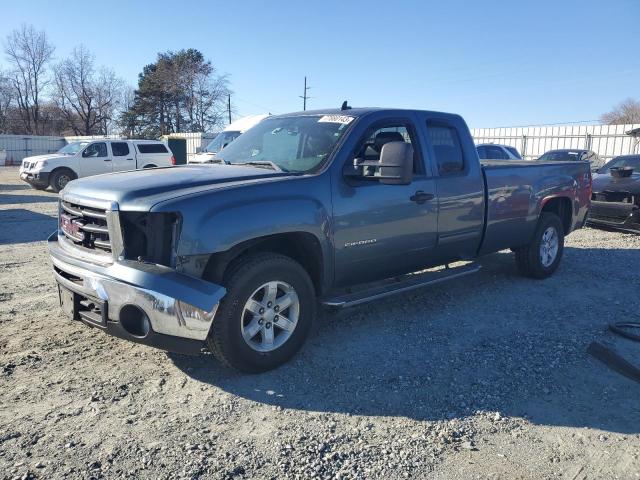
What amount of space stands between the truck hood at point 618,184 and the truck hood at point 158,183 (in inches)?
341

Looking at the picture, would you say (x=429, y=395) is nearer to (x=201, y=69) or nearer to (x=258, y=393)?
(x=258, y=393)

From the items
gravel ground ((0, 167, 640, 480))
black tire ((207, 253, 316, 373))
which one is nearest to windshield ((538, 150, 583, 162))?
gravel ground ((0, 167, 640, 480))

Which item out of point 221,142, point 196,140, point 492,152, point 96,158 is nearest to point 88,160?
point 96,158

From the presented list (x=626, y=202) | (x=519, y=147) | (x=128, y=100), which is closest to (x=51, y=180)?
(x=626, y=202)

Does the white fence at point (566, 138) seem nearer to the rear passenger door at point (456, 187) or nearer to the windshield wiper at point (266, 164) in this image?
the rear passenger door at point (456, 187)

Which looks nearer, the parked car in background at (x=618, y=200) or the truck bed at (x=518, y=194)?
the truck bed at (x=518, y=194)

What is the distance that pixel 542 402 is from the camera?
12.0 feet

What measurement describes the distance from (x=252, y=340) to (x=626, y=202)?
923cm

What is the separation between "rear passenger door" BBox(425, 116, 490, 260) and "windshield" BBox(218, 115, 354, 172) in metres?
1.13

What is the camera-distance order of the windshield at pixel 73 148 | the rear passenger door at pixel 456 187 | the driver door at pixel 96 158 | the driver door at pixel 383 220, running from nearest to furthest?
1. the driver door at pixel 383 220
2. the rear passenger door at pixel 456 187
3. the driver door at pixel 96 158
4. the windshield at pixel 73 148

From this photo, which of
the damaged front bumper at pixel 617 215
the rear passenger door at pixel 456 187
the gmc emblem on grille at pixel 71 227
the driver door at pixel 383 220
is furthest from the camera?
the damaged front bumper at pixel 617 215

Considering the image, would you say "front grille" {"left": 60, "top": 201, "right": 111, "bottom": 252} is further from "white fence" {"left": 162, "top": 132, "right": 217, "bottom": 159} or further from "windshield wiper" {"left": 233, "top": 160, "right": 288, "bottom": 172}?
"white fence" {"left": 162, "top": 132, "right": 217, "bottom": 159}

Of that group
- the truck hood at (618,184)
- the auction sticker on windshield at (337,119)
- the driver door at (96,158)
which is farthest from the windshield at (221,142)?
the auction sticker on windshield at (337,119)

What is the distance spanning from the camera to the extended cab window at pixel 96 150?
19547 millimetres
